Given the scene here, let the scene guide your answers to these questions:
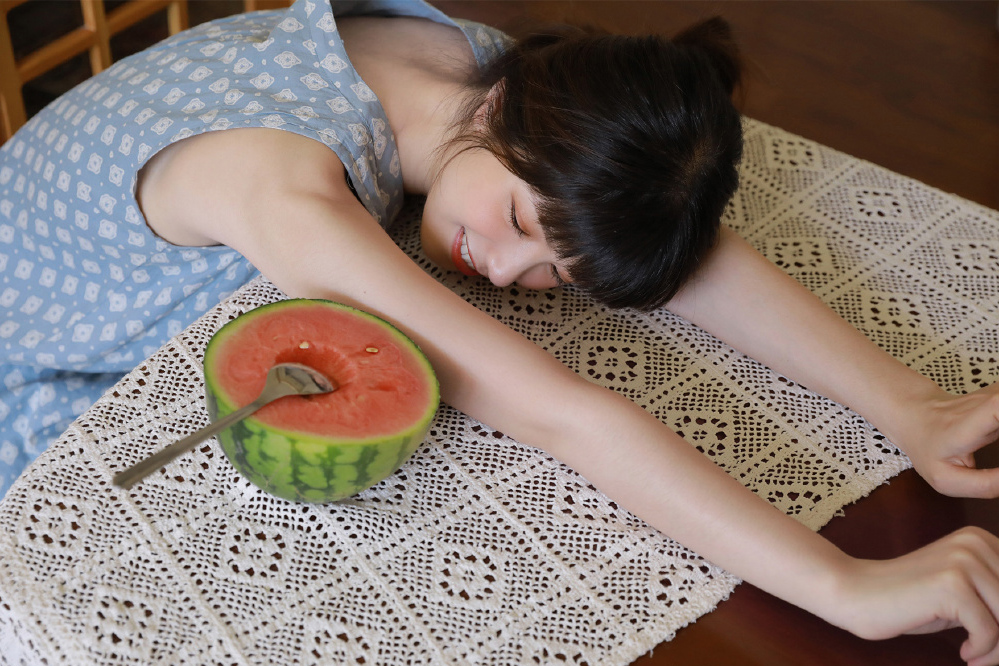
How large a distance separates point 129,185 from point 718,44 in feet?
2.08

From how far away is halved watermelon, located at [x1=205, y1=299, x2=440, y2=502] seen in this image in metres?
0.62

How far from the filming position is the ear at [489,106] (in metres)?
0.89

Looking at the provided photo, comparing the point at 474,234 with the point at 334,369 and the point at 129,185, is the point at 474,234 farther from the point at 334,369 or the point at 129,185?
the point at 129,185

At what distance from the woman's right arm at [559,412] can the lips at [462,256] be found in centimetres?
12

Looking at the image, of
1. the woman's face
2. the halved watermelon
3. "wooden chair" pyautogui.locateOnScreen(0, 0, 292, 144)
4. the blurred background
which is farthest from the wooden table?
"wooden chair" pyautogui.locateOnScreen(0, 0, 292, 144)

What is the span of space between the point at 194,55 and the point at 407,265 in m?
0.44

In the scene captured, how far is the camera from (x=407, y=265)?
0.77m

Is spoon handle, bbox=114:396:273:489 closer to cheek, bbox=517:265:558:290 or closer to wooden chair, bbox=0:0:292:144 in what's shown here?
cheek, bbox=517:265:558:290

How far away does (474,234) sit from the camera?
2.88ft

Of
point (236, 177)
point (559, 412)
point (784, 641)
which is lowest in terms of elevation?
point (784, 641)

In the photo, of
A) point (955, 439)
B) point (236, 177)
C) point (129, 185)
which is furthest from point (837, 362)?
point (129, 185)

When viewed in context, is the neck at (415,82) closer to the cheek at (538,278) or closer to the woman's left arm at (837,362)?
the cheek at (538,278)

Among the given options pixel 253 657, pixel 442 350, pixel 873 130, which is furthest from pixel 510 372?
pixel 873 130

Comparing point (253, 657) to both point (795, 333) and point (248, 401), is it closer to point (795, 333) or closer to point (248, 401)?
point (248, 401)
